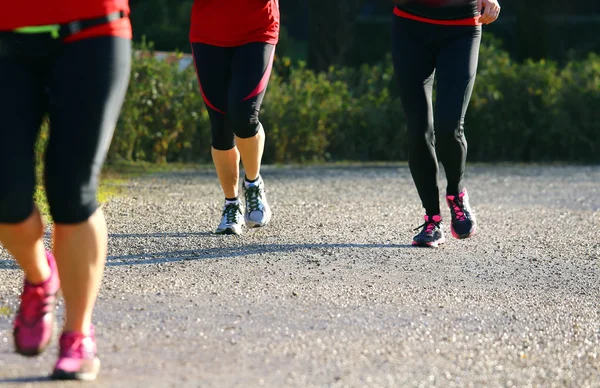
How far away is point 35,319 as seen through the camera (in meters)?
3.25

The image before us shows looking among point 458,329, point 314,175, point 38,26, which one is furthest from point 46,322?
point 314,175

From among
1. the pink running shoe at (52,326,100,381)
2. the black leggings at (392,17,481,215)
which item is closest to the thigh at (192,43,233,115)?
the black leggings at (392,17,481,215)

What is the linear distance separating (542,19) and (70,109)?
2023cm

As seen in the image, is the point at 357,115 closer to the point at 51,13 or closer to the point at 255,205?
the point at 255,205

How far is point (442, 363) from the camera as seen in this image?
3.53 metres

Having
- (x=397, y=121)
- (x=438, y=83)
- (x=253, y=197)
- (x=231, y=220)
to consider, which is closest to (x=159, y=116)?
(x=397, y=121)

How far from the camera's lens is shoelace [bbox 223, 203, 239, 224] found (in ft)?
21.2

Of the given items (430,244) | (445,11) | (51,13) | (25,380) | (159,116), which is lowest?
(159,116)

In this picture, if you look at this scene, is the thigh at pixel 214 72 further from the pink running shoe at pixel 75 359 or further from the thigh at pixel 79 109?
the pink running shoe at pixel 75 359

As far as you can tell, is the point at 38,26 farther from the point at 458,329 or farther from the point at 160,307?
the point at 458,329

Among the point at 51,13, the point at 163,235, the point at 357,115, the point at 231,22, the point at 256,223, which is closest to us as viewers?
the point at 51,13

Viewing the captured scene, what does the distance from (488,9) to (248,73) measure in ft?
4.49

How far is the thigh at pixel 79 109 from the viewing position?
3.15 m

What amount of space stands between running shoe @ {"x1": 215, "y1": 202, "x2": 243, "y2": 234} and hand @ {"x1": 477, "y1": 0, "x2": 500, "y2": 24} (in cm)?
187
